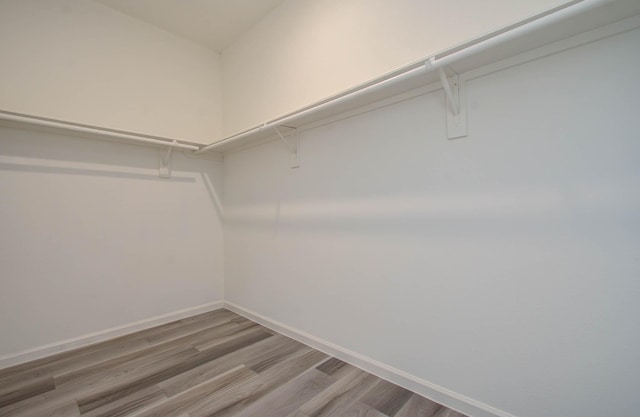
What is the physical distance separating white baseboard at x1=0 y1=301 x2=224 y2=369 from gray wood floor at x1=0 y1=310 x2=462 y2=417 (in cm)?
5

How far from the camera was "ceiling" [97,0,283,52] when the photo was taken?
2.24 meters

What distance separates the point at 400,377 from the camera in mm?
1558

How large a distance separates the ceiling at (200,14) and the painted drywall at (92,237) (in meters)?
1.08

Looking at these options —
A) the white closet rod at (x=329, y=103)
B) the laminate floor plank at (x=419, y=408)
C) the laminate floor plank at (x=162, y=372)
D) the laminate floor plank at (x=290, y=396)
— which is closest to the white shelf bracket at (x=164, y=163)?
the white closet rod at (x=329, y=103)

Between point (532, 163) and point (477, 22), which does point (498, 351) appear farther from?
point (477, 22)

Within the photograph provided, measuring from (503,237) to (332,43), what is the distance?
1547 mm

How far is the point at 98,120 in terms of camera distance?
86.3 inches

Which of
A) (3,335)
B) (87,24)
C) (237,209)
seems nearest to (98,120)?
(87,24)

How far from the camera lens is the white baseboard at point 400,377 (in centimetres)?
131

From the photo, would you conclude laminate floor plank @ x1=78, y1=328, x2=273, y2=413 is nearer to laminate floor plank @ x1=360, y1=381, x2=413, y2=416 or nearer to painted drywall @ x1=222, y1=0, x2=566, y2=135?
laminate floor plank @ x1=360, y1=381, x2=413, y2=416

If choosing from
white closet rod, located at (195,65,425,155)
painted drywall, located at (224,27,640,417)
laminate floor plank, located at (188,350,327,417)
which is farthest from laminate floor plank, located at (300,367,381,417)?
white closet rod, located at (195,65,425,155)

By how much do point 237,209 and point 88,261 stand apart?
1.18 meters

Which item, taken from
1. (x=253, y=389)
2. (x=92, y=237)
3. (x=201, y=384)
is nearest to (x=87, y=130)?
(x=92, y=237)

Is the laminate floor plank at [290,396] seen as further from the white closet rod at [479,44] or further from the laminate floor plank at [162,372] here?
the white closet rod at [479,44]
